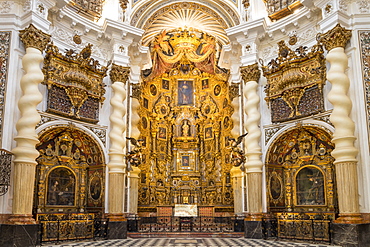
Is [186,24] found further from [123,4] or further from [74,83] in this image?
[74,83]

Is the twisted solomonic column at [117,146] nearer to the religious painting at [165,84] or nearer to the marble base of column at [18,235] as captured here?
the marble base of column at [18,235]

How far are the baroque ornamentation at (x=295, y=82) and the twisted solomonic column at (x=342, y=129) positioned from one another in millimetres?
1085

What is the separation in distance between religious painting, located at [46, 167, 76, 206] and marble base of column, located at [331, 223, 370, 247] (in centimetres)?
916

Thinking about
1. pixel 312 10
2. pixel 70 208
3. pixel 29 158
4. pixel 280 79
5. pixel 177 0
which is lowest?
pixel 70 208

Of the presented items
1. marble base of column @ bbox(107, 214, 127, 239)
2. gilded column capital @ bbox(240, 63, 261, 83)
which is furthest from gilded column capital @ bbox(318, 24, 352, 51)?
marble base of column @ bbox(107, 214, 127, 239)

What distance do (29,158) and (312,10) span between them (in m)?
10.6

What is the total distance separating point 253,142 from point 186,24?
25.4ft

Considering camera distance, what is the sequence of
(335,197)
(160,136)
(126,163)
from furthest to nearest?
(160,136), (126,163), (335,197)

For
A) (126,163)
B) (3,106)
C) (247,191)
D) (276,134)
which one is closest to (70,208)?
(126,163)

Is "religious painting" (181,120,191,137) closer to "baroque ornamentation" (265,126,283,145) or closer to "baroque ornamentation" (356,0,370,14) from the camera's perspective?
"baroque ornamentation" (265,126,283,145)

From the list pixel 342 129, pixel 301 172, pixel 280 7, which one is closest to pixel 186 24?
pixel 280 7

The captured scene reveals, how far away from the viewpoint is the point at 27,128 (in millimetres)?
11359

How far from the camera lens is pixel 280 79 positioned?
14320mm

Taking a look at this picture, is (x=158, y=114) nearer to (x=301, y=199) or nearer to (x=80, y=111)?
(x=80, y=111)
